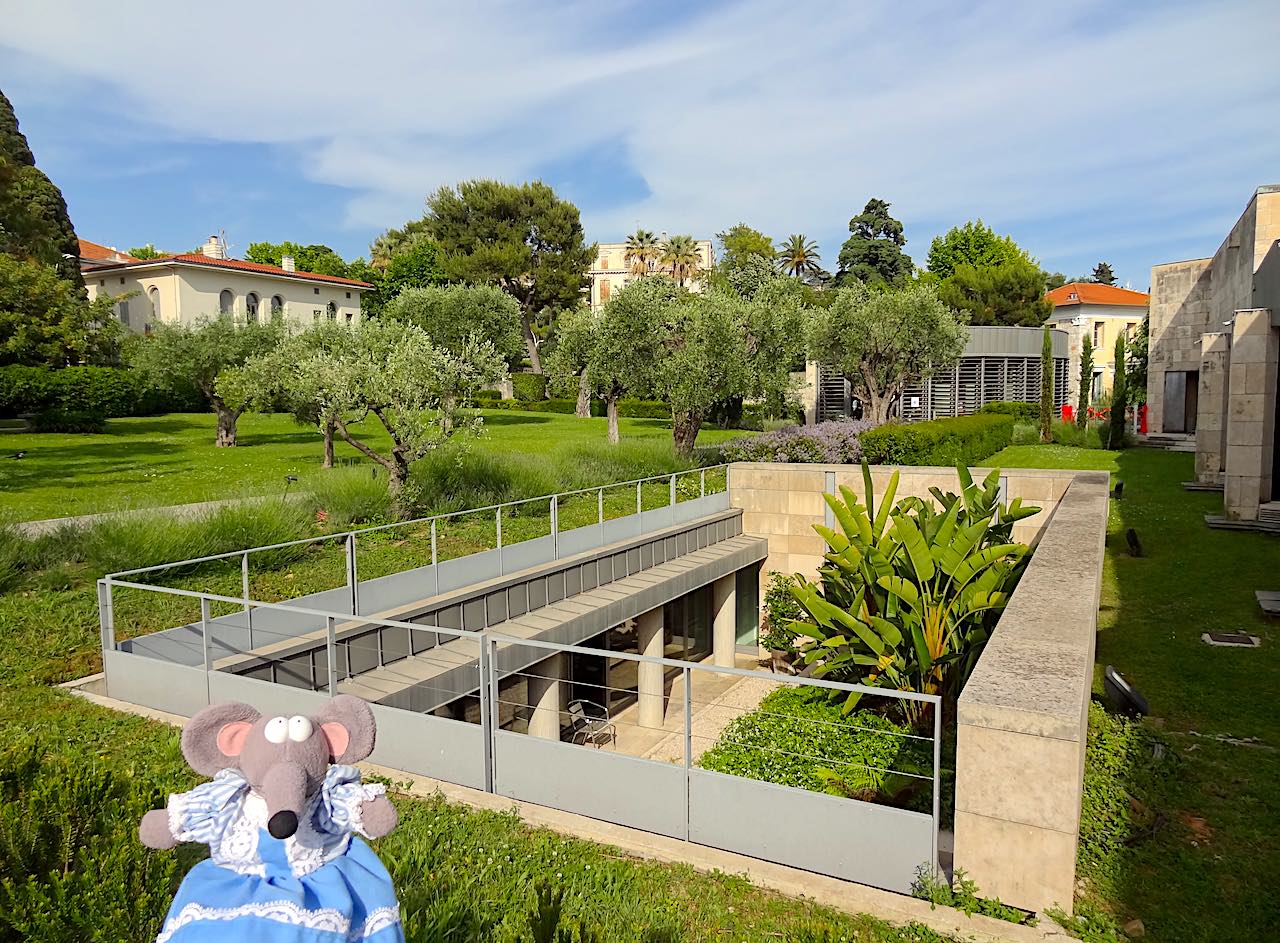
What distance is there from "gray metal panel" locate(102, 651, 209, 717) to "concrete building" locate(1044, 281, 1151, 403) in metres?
50.4

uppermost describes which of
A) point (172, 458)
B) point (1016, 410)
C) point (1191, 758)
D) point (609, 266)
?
point (609, 266)

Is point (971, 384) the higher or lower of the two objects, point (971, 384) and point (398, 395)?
the higher

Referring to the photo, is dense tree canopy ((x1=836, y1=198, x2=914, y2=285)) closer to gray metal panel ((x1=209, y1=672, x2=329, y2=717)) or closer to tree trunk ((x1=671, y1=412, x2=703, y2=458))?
tree trunk ((x1=671, y1=412, x2=703, y2=458))

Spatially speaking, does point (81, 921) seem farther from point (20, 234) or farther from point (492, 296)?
point (492, 296)

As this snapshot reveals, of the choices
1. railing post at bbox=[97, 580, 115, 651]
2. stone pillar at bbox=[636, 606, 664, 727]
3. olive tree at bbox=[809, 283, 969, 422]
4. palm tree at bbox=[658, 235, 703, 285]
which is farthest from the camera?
palm tree at bbox=[658, 235, 703, 285]

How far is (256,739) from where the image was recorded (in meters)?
2.21

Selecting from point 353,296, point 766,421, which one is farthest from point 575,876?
point 353,296

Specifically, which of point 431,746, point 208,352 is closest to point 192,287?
point 208,352

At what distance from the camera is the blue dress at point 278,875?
2.08 metres

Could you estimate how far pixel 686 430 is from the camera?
20.7 m

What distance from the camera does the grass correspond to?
4625 mm

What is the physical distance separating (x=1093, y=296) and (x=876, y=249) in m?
13.8

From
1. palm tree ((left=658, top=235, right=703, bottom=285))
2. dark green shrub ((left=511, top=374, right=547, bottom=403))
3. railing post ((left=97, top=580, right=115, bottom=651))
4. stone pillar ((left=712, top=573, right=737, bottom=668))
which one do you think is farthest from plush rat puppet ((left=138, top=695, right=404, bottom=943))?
palm tree ((left=658, top=235, right=703, bottom=285))

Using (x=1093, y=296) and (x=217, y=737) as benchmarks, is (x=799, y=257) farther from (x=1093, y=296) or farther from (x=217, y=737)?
(x=217, y=737)
